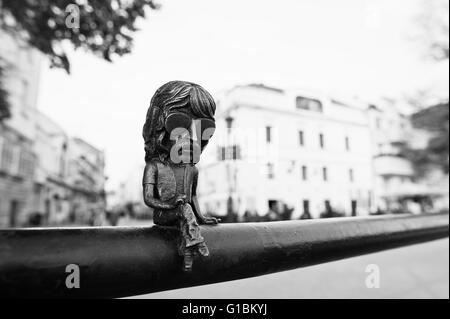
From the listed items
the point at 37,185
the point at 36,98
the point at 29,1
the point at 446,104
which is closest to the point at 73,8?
the point at 29,1

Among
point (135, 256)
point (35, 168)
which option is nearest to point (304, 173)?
point (35, 168)

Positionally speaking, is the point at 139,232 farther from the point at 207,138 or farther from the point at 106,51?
the point at 106,51

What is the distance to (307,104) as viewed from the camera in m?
19.2

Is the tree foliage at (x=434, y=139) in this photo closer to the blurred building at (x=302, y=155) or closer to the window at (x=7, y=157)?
the blurred building at (x=302, y=155)

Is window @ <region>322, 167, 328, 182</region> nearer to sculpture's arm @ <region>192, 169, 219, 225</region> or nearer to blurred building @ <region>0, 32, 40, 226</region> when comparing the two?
blurred building @ <region>0, 32, 40, 226</region>

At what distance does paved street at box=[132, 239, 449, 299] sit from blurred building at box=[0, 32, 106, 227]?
7.68 metres

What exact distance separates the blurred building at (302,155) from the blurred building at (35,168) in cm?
648

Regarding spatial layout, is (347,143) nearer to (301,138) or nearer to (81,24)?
(301,138)

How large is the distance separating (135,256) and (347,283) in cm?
445

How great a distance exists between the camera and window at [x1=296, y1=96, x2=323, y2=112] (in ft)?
62.6

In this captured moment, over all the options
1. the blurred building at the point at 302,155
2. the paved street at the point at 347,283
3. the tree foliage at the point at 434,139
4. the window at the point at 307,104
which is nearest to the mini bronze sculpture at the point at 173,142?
the paved street at the point at 347,283
